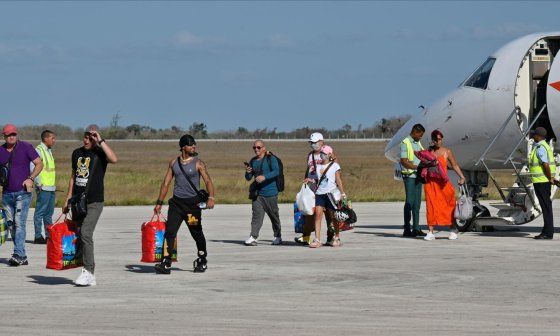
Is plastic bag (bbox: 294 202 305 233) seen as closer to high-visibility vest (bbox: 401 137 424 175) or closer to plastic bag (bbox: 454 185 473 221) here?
high-visibility vest (bbox: 401 137 424 175)

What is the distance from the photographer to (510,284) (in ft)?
45.0

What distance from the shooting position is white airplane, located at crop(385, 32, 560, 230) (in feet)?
66.9

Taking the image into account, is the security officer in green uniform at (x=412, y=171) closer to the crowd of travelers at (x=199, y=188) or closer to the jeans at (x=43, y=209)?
the crowd of travelers at (x=199, y=188)

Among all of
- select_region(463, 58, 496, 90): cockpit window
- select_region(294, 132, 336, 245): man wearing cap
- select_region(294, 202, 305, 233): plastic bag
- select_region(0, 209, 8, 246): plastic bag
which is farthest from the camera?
select_region(463, 58, 496, 90): cockpit window

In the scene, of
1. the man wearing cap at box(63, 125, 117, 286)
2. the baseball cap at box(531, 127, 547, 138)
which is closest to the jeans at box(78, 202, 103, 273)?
the man wearing cap at box(63, 125, 117, 286)

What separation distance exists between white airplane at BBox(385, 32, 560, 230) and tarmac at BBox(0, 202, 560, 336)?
1.08 metres

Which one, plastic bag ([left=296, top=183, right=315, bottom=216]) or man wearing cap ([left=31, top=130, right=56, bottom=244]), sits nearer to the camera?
plastic bag ([left=296, top=183, right=315, bottom=216])

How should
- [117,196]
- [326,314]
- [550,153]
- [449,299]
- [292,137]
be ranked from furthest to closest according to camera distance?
1. [292,137]
2. [117,196]
3. [550,153]
4. [449,299]
5. [326,314]

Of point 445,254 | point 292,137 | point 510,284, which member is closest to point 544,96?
point 445,254

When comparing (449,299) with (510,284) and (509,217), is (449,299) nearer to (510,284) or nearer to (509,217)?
(510,284)

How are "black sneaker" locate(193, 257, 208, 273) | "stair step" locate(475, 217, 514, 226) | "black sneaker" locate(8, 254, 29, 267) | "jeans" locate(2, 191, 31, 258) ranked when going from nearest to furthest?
"black sneaker" locate(193, 257, 208, 273)
"black sneaker" locate(8, 254, 29, 267)
"jeans" locate(2, 191, 31, 258)
"stair step" locate(475, 217, 514, 226)

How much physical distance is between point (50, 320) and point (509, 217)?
452 inches

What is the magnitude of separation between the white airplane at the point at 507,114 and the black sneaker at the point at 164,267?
761 cm

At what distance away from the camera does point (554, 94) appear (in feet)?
64.7
